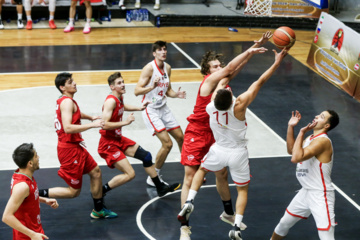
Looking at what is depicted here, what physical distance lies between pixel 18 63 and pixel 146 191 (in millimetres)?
6933

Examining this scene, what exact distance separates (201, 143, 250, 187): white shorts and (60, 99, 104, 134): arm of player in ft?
4.32

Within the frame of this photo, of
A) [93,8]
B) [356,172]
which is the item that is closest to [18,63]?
[93,8]

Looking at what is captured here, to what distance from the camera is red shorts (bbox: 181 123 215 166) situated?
712 centimetres

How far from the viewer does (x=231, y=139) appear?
6.47 meters

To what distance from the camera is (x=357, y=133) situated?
33.3ft

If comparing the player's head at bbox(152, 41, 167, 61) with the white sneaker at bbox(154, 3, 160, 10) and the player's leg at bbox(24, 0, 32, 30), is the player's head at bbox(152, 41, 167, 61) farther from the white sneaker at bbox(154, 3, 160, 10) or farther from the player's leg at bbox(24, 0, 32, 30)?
the white sneaker at bbox(154, 3, 160, 10)

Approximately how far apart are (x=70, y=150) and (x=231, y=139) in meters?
1.92

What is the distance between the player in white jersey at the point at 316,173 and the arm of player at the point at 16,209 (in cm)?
265

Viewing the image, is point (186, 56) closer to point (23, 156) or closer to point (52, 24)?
point (52, 24)

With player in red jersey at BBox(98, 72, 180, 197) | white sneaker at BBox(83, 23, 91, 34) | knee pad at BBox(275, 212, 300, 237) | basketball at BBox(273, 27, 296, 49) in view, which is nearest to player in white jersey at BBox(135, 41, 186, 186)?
player in red jersey at BBox(98, 72, 180, 197)

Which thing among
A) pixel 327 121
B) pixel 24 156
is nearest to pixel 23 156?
pixel 24 156

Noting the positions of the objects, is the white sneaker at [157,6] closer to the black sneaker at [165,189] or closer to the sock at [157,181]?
the black sneaker at [165,189]

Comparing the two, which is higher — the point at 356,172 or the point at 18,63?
the point at 356,172

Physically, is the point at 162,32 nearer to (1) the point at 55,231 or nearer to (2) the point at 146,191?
(2) the point at 146,191
